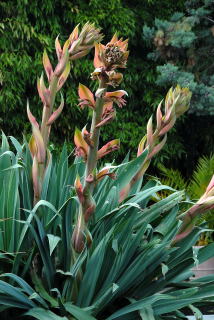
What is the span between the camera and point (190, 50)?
8.70 meters

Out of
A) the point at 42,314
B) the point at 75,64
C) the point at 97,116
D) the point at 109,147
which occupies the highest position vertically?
the point at 97,116

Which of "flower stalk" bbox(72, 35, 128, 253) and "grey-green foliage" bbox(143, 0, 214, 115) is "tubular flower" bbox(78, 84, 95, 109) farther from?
"grey-green foliage" bbox(143, 0, 214, 115)

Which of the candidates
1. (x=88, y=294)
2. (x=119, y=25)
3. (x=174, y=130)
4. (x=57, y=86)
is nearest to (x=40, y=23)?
(x=119, y=25)

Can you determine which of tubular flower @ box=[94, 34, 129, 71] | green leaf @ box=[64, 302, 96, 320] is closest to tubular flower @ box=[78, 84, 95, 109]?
tubular flower @ box=[94, 34, 129, 71]

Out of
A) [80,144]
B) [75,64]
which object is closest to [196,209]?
[80,144]

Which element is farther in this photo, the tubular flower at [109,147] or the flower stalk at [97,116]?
the tubular flower at [109,147]

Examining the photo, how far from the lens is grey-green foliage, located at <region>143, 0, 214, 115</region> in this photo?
8258mm

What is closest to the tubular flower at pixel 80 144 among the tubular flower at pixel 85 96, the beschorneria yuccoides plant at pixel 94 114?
the beschorneria yuccoides plant at pixel 94 114

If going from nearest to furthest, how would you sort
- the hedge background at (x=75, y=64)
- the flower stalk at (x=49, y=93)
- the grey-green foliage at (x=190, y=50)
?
the flower stalk at (x=49, y=93)
the hedge background at (x=75, y=64)
the grey-green foliage at (x=190, y=50)

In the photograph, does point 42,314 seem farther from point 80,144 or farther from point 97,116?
point 97,116

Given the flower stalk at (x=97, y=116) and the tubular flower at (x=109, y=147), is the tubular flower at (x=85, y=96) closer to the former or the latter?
the flower stalk at (x=97, y=116)

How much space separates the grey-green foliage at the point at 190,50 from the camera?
27.1ft

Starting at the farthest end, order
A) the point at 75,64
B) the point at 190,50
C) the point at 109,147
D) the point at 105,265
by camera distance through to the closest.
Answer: the point at 190,50, the point at 75,64, the point at 105,265, the point at 109,147

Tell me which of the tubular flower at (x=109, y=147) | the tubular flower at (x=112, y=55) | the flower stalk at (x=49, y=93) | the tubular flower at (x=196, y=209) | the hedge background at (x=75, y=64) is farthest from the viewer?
the hedge background at (x=75, y=64)
